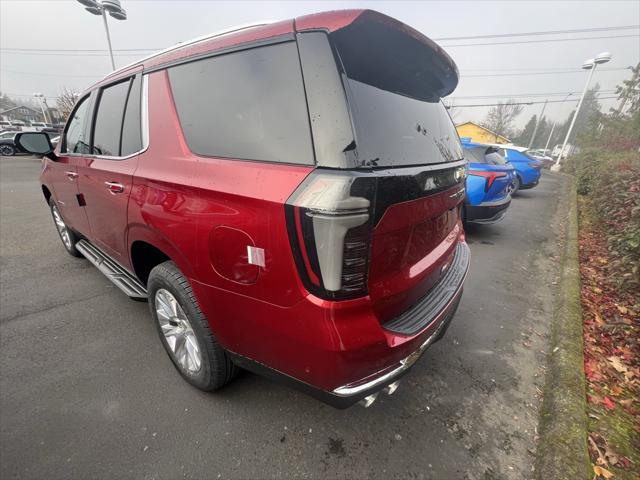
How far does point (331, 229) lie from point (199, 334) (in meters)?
1.13

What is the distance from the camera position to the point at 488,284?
3.75 m

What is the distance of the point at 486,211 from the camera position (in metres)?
4.67

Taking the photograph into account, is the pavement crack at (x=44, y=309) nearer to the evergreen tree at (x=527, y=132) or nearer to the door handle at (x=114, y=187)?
the door handle at (x=114, y=187)

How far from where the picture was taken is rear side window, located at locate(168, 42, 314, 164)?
115 centimetres

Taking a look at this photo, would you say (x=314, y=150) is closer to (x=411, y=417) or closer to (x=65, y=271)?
(x=411, y=417)

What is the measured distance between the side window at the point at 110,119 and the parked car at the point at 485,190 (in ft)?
13.9

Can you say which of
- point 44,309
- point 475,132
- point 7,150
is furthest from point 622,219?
point 475,132

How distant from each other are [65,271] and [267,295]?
12.3ft

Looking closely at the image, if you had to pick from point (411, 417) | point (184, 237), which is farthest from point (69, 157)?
point (411, 417)

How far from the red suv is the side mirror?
2.04 meters

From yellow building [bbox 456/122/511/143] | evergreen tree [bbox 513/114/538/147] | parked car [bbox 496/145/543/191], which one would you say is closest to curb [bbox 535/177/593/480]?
parked car [bbox 496/145/543/191]

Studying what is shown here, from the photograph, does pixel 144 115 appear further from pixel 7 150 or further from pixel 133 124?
pixel 7 150

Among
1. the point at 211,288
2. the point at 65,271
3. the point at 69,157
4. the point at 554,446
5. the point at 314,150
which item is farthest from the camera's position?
the point at 65,271

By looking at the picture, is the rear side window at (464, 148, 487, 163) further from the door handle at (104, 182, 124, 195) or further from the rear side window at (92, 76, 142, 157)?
the door handle at (104, 182, 124, 195)
